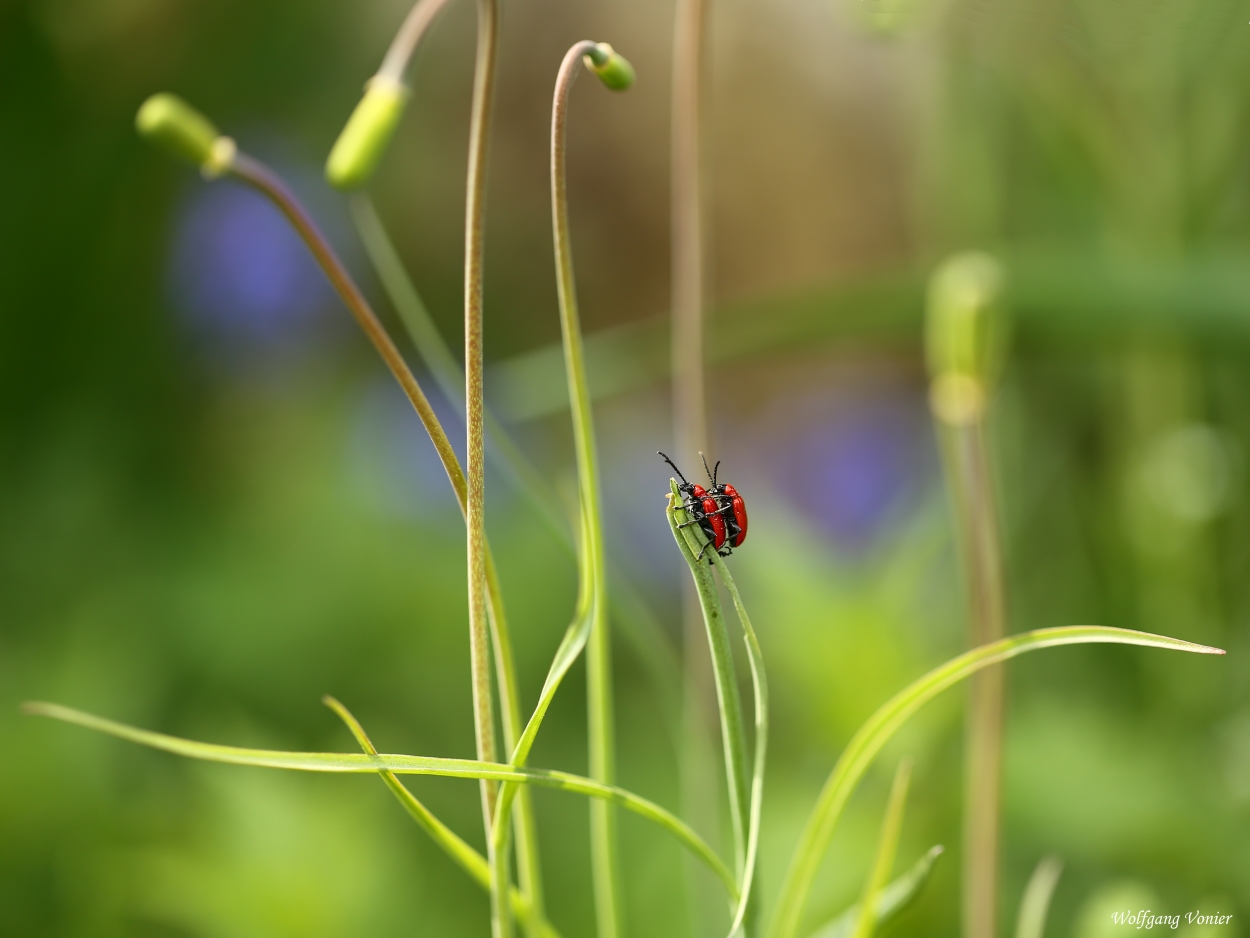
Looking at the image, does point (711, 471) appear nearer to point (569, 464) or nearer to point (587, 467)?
point (587, 467)

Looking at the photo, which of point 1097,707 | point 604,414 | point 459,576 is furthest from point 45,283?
point 1097,707

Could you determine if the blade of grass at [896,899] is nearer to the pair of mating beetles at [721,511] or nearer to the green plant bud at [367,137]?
the pair of mating beetles at [721,511]

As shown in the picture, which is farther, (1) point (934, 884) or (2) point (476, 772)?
(1) point (934, 884)

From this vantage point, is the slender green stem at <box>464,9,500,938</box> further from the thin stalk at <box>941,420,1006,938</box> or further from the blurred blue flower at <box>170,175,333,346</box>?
the blurred blue flower at <box>170,175,333,346</box>

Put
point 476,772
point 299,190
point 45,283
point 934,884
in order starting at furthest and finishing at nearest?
1. point 299,190
2. point 45,283
3. point 934,884
4. point 476,772

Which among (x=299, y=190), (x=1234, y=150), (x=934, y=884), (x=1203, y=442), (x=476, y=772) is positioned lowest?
(x=934, y=884)

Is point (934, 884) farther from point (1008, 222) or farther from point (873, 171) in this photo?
point (873, 171)

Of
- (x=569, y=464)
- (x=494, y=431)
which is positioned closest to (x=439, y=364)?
(x=494, y=431)
